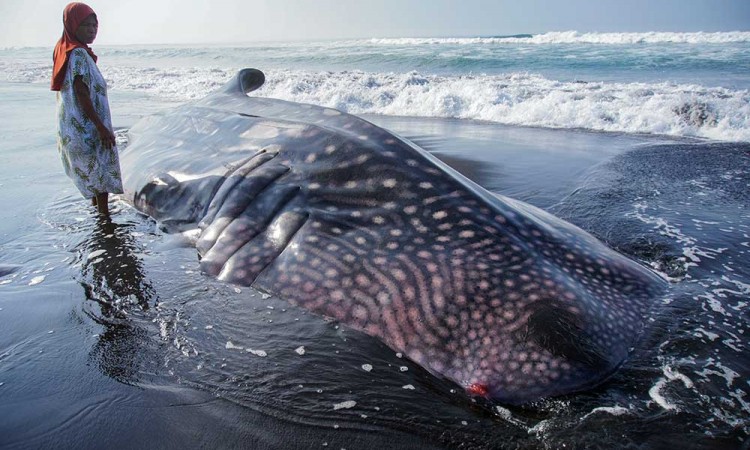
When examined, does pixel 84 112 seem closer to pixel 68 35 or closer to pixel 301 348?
pixel 68 35

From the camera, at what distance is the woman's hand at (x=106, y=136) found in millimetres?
4539

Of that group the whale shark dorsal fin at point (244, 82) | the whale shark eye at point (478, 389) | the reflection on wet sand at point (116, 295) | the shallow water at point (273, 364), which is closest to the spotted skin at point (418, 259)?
the whale shark eye at point (478, 389)

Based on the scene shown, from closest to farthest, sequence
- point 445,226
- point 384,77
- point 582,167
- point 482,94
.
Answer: point 445,226
point 582,167
point 482,94
point 384,77

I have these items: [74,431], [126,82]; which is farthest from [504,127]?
[126,82]

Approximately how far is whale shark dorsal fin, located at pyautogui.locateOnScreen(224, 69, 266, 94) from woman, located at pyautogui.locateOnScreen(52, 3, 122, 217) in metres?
1.23

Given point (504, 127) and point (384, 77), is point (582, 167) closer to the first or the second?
point (504, 127)

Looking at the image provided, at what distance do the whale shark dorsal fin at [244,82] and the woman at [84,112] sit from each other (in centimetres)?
123

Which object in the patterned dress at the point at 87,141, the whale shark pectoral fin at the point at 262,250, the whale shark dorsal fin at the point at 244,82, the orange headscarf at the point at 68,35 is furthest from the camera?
the whale shark dorsal fin at the point at 244,82

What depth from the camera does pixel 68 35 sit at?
4320 millimetres

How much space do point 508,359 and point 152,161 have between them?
3875 mm

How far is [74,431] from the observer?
6.72 ft

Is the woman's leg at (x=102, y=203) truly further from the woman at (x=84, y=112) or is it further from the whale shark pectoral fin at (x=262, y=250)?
the whale shark pectoral fin at (x=262, y=250)

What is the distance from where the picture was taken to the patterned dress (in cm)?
441

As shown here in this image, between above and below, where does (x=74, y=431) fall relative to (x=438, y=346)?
below
